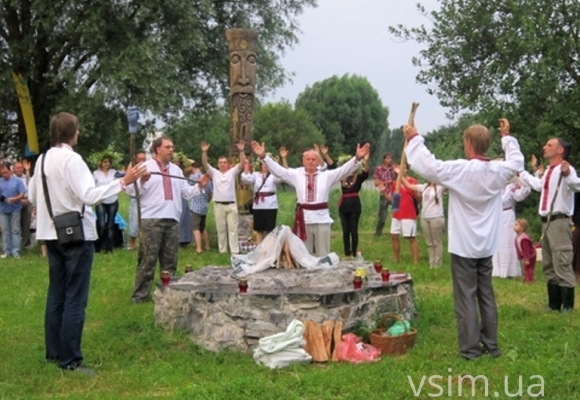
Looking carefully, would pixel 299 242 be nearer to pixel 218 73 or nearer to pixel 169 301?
pixel 169 301

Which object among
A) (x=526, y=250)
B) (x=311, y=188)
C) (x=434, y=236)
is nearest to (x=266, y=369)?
(x=311, y=188)

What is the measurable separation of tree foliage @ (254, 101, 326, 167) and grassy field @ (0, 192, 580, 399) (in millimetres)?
41187

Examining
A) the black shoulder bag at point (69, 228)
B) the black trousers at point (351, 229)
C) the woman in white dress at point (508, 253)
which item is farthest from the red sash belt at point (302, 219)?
the black trousers at point (351, 229)

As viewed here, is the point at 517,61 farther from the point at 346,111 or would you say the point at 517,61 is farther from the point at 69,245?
the point at 346,111

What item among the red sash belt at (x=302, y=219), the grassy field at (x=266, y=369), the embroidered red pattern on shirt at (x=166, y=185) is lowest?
the grassy field at (x=266, y=369)

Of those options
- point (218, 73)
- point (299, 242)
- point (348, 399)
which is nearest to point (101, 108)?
point (218, 73)

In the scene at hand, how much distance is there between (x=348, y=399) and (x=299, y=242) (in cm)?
347

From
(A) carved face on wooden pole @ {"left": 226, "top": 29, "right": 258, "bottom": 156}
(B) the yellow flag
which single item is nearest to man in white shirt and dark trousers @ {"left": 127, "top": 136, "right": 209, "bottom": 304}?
(A) carved face on wooden pole @ {"left": 226, "top": 29, "right": 258, "bottom": 156}

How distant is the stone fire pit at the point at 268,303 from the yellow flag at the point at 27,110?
423 inches

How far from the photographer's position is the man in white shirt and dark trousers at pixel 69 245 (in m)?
6.99

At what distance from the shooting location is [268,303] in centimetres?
798

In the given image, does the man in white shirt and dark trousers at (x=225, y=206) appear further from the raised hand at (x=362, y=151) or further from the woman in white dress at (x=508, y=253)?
the raised hand at (x=362, y=151)

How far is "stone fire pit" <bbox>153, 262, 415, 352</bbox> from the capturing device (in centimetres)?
798

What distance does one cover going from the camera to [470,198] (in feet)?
23.7
